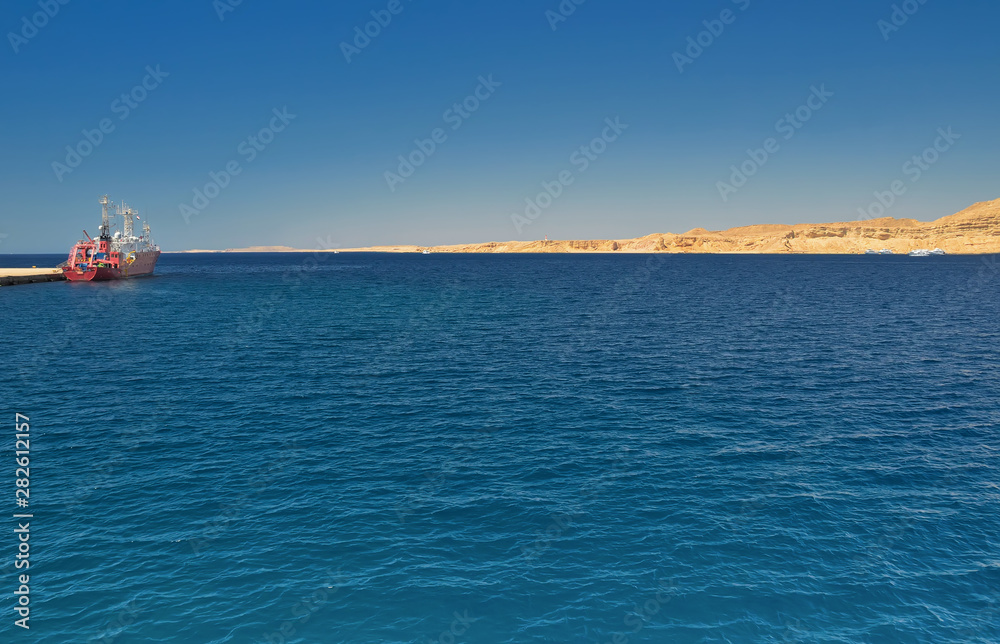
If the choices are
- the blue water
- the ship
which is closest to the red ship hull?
the ship

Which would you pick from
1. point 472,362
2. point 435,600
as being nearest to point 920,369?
point 472,362

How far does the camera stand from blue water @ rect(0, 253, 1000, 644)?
19.4 metres

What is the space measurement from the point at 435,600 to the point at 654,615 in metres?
7.53

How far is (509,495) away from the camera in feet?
89.9

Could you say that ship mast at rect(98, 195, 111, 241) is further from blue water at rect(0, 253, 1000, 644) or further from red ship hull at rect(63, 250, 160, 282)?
blue water at rect(0, 253, 1000, 644)

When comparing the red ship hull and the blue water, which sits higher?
the red ship hull

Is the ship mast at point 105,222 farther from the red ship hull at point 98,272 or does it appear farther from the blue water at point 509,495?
the blue water at point 509,495

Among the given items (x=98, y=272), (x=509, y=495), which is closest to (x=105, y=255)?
(x=98, y=272)

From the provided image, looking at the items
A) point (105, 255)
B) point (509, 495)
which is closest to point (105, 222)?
point (105, 255)

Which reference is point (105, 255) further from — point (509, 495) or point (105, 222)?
point (509, 495)

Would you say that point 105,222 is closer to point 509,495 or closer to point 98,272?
point 98,272

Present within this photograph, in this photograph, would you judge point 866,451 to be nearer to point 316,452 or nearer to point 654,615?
point 654,615

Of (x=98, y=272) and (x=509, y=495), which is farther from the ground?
(x=98, y=272)

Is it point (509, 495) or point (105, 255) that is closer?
point (509, 495)
